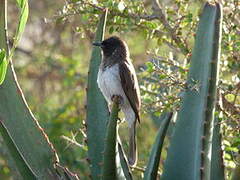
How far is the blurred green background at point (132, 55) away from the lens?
14.7ft

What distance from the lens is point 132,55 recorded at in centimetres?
929

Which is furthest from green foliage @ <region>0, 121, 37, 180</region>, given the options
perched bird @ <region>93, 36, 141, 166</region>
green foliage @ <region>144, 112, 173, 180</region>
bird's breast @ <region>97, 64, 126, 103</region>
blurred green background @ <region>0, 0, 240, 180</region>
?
bird's breast @ <region>97, 64, 126, 103</region>

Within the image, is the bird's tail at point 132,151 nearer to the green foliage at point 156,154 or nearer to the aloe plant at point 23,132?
the aloe plant at point 23,132

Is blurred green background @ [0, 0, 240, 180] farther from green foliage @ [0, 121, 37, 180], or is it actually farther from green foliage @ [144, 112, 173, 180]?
green foliage @ [144, 112, 173, 180]

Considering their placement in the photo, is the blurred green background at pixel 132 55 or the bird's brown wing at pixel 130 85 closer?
the blurred green background at pixel 132 55

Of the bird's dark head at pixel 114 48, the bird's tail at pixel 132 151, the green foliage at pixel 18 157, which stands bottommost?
the bird's tail at pixel 132 151

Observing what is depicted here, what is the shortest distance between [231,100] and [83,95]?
14.2ft

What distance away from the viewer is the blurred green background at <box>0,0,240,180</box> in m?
4.49

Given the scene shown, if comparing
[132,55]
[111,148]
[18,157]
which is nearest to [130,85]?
[18,157]

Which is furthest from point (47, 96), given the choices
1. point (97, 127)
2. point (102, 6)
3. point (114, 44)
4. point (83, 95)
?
point (97, 127)

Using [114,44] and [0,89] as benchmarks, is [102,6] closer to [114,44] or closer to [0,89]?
[114,44]

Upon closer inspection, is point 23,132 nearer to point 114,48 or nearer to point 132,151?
point 132,151

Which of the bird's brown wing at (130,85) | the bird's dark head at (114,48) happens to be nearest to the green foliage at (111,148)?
the bird's brown wing at (130,85)

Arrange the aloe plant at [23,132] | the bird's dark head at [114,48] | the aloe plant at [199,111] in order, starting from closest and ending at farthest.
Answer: the aloe plant at [199,111] < the aloe plant at [23,132] < the bird's dark head at [114,48]
